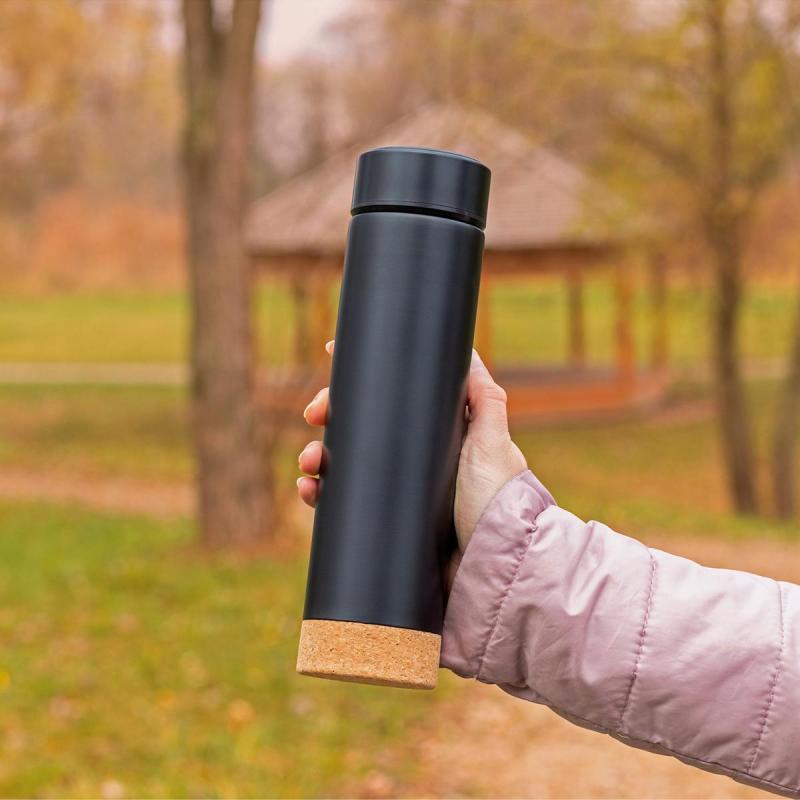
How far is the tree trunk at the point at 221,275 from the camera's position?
7.63m

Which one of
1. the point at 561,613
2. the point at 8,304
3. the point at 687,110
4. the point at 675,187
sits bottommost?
the point at 8,304

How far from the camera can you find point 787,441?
1438 centimetres

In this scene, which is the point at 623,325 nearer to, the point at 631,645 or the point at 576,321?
the point at 576,321

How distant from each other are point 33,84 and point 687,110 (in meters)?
8.92

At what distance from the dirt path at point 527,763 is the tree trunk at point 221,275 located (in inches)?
115

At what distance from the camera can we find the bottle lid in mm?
1248

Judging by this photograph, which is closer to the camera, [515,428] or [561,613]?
[561,613]

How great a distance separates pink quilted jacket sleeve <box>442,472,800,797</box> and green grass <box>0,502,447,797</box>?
10.1 feet

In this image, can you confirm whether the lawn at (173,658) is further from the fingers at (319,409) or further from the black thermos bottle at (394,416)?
the black thermos bottle at (394,416)

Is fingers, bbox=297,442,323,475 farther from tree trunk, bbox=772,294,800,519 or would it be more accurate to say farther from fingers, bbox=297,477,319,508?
tree trunk, bbox=772,294,800,519

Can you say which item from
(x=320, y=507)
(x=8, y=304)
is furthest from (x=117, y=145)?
(x=320, y=507)

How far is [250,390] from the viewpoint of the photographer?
8023 mm

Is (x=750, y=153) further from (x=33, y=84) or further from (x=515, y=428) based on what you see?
(x=33, y=84)

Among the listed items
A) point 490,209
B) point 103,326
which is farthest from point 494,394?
point 103,326
